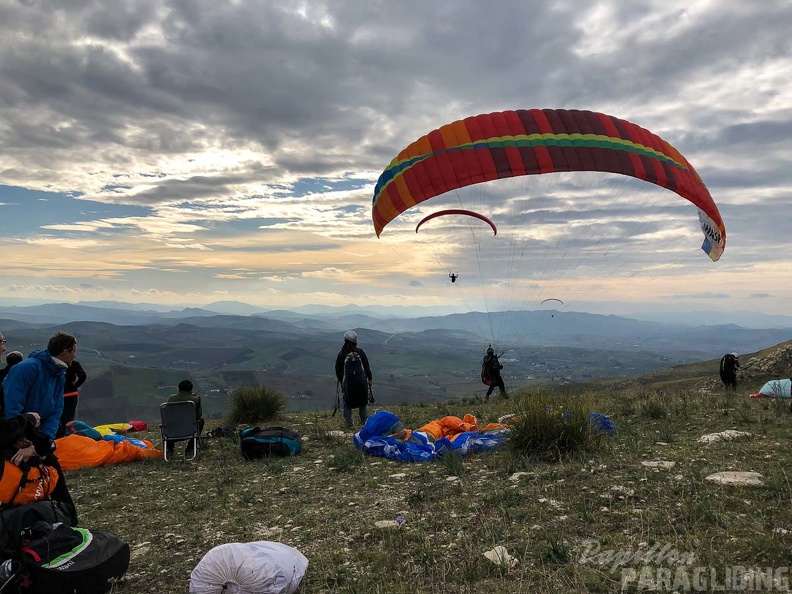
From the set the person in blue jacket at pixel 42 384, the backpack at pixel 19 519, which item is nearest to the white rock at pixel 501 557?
the backpack at pixel 19 519

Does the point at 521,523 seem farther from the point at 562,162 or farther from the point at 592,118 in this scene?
the point at 592,118

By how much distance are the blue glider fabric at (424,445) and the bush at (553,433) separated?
22.6 inches

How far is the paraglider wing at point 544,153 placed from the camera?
402 inches

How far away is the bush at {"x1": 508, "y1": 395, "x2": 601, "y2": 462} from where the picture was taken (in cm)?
693

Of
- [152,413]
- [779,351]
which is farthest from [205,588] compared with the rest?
[152,413]

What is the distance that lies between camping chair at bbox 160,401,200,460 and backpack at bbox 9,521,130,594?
522cm

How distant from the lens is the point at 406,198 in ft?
39.3

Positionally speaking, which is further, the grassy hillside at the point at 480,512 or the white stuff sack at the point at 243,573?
the grassy hillside at the point at 480,512

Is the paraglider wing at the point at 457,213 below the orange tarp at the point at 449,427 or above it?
above

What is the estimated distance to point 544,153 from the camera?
10.6 metres

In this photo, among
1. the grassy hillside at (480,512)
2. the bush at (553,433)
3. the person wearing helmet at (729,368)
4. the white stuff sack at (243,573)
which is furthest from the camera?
the person wearing helmet at (729,368)

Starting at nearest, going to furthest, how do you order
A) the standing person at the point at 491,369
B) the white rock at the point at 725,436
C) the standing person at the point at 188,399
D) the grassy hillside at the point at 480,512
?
the grassy hillside at the point at 480,512
the white rock at the point at 725,436
the standing person at the point at 188,399
the standing person at the point at 491,369

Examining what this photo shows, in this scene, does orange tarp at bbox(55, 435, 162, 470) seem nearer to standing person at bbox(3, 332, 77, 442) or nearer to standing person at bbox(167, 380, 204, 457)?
standing person at bbox(167, 380, 204, 457)

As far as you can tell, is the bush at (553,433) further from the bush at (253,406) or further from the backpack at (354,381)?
the bush at (253,406)
